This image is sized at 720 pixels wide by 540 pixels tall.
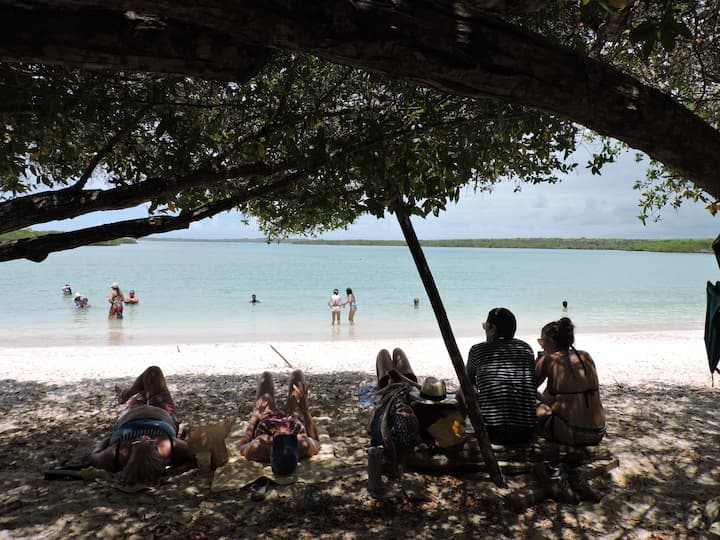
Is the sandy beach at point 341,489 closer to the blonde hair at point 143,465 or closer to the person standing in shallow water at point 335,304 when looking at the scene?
the blonde hair at point 143,465

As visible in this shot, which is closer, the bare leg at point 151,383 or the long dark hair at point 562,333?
the long dark hair at point 562,333

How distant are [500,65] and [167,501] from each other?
3.51 m

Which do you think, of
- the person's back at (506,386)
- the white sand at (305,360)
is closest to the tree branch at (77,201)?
the person's back at (506,386)

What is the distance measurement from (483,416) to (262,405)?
1926mm

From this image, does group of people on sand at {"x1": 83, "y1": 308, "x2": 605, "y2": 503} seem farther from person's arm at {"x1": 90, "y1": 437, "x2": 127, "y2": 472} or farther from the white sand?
the white sand

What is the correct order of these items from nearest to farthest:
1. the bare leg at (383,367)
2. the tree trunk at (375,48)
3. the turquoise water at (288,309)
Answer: the tree trunk at (375,48) → the bare leg at (383,367) → the turquoise water at (288,309)

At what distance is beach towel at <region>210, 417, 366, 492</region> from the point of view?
3791mm

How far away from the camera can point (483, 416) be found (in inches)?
163

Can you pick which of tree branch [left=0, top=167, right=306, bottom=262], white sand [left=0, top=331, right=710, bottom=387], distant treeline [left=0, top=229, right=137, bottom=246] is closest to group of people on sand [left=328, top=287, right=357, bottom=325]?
white sand [left=0, top=331, right=710, bottom=387]

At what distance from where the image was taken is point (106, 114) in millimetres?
4227

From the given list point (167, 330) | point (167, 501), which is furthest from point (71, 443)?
point (167, 330)

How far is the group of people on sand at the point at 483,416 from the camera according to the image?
3.91 metres

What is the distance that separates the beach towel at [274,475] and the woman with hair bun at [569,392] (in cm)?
167

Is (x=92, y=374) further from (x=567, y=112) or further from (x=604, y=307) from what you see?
(x=604, y=307)
